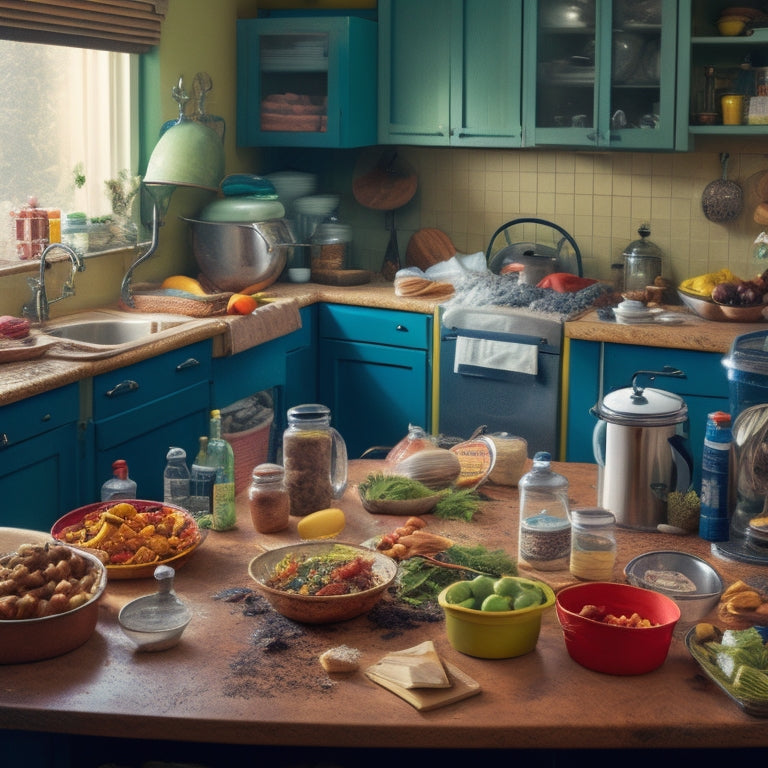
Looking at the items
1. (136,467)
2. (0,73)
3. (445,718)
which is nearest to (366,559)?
(445,718)

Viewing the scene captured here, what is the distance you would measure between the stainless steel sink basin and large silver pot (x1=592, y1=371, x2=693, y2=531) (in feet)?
7.73

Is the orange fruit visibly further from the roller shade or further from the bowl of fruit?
the bowl of fruit

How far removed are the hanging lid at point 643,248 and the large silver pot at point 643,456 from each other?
2.78 m

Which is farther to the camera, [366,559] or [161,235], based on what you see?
[161,235]

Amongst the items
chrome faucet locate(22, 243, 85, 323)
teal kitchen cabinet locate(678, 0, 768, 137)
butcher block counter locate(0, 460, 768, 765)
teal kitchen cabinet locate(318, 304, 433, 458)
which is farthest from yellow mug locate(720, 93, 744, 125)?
butcher block counter locate(0, 460, 768, 765)

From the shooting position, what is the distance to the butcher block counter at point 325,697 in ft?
5.39

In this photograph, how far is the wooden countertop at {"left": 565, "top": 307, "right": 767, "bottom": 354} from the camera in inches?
171

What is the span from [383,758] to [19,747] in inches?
23.4

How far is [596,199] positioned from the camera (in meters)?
5.38

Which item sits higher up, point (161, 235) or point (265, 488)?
point (161, 235)

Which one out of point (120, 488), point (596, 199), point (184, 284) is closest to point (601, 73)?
point (596, 199)

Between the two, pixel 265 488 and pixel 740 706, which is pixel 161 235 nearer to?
pixel 265 488

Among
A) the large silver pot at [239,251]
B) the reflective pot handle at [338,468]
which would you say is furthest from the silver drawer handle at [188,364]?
the reflective pot handle at [338,468]

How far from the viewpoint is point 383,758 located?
200 cm
